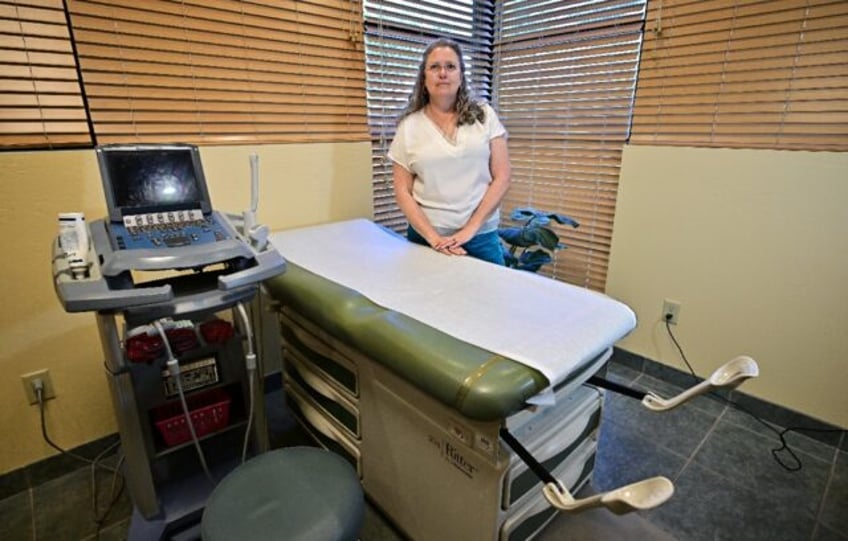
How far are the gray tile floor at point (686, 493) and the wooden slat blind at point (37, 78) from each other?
1.16 m

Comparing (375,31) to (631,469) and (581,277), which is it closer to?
(581,277)

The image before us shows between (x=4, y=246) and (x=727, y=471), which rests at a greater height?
(x=4, y=246)

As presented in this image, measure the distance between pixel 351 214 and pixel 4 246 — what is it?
124 cm

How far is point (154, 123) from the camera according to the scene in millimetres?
1531

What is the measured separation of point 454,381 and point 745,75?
1.74 metres

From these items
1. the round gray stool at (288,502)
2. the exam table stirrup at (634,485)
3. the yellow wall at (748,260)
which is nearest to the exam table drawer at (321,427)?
the round gray stool at (288,502)

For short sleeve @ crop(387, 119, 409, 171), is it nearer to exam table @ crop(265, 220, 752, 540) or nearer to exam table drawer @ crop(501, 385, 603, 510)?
exam table @ crop(265, 220, 752, 540)

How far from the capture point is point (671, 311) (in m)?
2.03

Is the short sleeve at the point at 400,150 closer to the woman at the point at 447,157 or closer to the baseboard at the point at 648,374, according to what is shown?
the woman at the point at 447,157

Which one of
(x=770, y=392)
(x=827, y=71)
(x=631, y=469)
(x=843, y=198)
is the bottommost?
(x=631, y=469)

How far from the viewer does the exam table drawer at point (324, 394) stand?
133 centimetres

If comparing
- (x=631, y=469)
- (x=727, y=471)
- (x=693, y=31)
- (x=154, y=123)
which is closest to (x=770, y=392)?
(x=727, y=471)

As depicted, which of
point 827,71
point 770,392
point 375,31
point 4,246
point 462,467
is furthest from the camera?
point 375,31

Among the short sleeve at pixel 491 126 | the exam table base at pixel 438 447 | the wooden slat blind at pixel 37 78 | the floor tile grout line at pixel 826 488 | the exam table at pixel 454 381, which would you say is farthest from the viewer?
the short sleeve at pixel 491 126
